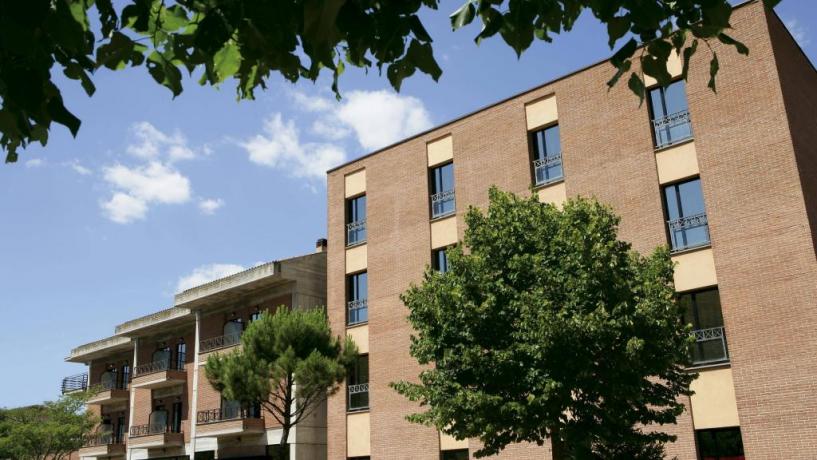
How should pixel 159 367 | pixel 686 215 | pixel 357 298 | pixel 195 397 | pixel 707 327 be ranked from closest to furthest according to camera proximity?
pixel 707 327, pixel 686 215, pixel 357 298, pixel 195 397, pixel 159 367

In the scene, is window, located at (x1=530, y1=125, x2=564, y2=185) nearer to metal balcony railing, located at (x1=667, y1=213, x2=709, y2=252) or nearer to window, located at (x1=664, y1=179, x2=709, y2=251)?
window, located at (x1=664, y1=179, x2=709, y2=251)

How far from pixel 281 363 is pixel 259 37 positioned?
21.2m

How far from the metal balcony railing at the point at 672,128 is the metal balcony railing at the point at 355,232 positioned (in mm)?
12198

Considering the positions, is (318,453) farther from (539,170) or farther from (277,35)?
(277,35)

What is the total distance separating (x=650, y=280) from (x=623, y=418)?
313 cm

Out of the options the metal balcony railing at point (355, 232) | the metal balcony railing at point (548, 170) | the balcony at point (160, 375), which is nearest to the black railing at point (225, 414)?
the balcony at point (160, 375)

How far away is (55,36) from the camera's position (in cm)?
371

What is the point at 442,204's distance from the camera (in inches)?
1123

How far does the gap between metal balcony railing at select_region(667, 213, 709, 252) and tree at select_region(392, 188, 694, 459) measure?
4.20 metres

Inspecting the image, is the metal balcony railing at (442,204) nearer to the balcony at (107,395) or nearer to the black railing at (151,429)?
the black railing at (151,429)

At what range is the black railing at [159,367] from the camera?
3969cm

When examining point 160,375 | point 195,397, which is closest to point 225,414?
point 195,397

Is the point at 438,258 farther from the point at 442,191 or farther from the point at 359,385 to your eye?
the point at 359,385

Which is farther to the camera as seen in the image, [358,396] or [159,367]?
[159,367]
